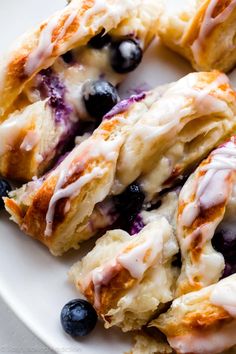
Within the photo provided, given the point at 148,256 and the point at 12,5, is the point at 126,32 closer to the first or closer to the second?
the point at 12,5

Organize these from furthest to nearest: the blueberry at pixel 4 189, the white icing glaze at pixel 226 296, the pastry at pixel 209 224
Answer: the blueberry at pixel 4 189 → the pastry at pixel 209 224 → the white icing glaze at pixel 226 296

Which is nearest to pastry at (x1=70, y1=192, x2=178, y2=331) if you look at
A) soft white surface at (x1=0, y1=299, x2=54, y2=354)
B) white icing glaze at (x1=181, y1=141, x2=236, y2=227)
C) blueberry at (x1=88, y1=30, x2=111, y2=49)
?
white icing glaze at (x1=181, y1=141, x2=236, y2=227)

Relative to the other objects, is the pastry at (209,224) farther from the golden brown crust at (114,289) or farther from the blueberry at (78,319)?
the blueberry at (78,319)

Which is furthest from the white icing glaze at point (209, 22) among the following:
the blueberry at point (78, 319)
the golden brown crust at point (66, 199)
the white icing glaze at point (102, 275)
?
the blueberry at point (78, 319)

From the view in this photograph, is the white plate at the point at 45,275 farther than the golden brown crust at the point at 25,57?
No

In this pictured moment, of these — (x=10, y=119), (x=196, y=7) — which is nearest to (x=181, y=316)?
(x=10, y=119)

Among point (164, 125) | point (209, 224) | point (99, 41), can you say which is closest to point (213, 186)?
point (209, 224)

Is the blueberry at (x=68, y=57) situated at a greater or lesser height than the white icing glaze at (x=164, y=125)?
greater
